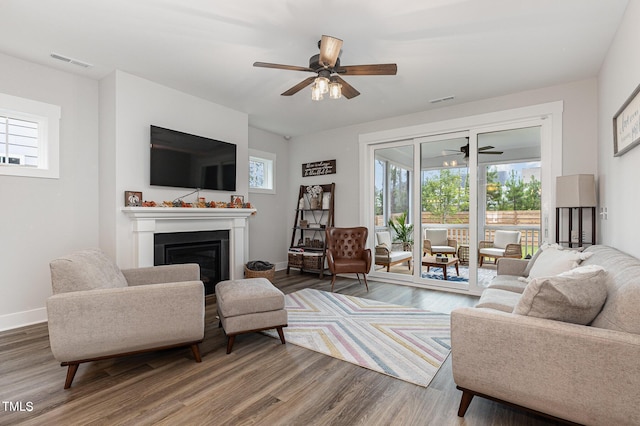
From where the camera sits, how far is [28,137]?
3111 millimetres

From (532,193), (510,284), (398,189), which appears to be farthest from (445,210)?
(510,284)

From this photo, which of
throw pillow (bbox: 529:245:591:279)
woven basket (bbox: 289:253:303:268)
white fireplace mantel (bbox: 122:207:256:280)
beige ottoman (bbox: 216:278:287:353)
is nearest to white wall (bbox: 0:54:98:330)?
white fireplace mantel (bbox: 122:207:256:280)

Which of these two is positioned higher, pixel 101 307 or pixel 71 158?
pixel 71 158

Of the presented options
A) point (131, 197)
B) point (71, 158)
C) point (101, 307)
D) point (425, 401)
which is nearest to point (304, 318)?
point (425, 401)

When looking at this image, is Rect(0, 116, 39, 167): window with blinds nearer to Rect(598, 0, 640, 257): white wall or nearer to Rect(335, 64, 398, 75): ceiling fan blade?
Rect(335, 64, 398, 75): ceiling fan blade

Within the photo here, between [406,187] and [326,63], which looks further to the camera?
[406,187]

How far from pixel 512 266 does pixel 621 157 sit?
1340mm

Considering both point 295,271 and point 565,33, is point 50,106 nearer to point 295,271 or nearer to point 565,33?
point 295,271

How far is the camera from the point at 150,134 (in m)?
3.53

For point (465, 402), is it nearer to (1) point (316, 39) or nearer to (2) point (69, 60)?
(1) point (316, 39)

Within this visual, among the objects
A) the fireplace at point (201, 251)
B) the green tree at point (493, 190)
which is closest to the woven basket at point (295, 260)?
the fireplace at point (201, 251)

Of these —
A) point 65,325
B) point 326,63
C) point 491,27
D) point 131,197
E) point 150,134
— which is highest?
point 491,27

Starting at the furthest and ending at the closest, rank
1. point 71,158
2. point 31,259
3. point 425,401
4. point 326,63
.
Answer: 1. point 71,158
2. point 31,259
3. point 326,63
4. point 425,401

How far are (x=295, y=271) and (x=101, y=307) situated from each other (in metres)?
3.92
